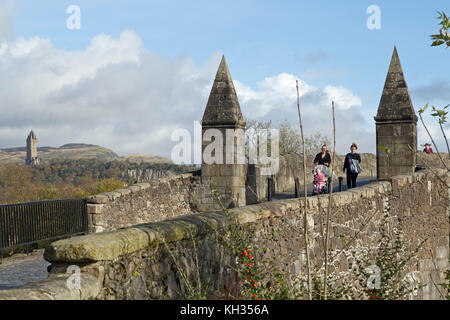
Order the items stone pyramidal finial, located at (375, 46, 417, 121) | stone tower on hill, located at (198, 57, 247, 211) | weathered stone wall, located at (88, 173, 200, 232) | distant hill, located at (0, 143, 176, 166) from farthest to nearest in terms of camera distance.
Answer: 1. distant hill, located at (0, 143, 176, 166)
2. stone pyramidal finial, located at (375, 46, 417, 121)
3. stone tower on hill, located at (198, 57, 247, 211)
4. weathered stone wall, located at (88, 173, 200, 232)

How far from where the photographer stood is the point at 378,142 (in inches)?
593

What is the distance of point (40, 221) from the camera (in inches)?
504

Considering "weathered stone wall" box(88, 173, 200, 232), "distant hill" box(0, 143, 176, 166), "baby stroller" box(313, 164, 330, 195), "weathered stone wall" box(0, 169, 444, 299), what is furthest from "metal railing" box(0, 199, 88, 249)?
"distant hill" box(0, 143, 176, 166)

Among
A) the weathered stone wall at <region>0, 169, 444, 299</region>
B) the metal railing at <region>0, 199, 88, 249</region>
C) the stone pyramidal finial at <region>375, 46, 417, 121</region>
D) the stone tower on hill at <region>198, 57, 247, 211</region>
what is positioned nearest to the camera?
the weathered stone wall at <region>0, 169, 444, 299</region>

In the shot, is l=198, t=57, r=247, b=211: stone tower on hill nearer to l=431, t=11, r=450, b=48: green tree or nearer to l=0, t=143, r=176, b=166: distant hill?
l=431, t=11, r=450, b=48: green tree

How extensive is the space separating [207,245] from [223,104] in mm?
7979

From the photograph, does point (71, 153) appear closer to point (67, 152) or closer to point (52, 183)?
point (67, 152)

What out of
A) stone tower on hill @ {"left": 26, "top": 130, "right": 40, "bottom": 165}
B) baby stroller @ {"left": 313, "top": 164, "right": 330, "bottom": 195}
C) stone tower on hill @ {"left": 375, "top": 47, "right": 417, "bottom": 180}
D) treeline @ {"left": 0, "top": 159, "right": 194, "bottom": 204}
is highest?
stone tower on hill @ {"left": 26, "top": 130, "right": 40, "bottom": 165}

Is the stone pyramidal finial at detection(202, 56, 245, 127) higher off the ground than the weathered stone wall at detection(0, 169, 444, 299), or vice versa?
the stone pyramidal finial at detection(202, 56, 245, 127)

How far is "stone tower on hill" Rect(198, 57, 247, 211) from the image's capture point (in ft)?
41.4

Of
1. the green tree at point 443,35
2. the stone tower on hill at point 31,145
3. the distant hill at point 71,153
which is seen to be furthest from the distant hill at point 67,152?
the green tree at point 443,35

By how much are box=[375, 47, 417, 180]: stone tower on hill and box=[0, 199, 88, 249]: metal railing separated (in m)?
8.29

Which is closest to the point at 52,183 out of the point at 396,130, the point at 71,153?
the point at 396,130
